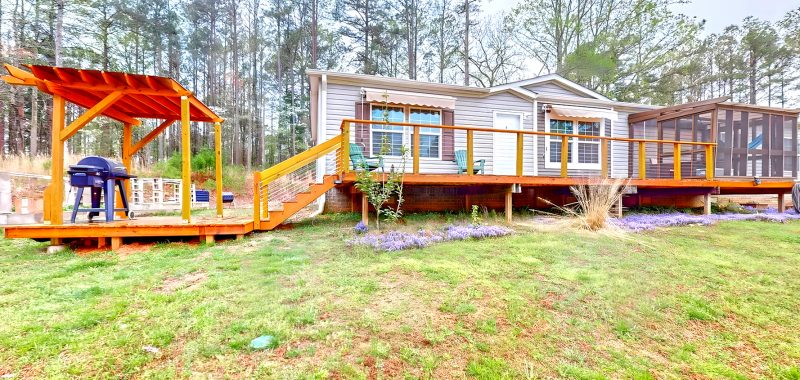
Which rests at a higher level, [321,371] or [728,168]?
[728,168]

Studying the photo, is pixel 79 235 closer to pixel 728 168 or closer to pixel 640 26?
pixel 728 168

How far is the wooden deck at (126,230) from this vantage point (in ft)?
13.1

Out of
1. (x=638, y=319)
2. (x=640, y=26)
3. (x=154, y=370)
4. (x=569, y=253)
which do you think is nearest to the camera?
(x=154, y=370)

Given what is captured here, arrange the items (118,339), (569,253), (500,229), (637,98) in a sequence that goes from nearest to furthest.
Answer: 1. (118,339)
2. (569,253)
3. (500,229)
4. (637,98)

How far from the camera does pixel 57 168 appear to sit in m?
4.27

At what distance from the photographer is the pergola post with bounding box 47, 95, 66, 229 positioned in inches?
165

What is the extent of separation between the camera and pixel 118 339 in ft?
6.35

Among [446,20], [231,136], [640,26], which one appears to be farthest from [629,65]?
[231,136]

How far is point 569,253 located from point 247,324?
3576 millimetres

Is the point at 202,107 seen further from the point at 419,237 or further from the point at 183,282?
the point at 419,237

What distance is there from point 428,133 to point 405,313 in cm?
588

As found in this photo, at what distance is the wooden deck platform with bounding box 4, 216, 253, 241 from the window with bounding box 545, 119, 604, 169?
8.00m

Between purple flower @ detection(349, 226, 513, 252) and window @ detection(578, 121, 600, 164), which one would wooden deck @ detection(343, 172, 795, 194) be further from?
window @ detection(578, 121, 600, 164)

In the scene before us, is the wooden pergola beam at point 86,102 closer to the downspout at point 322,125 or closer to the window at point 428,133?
the downspout at point 322,125
